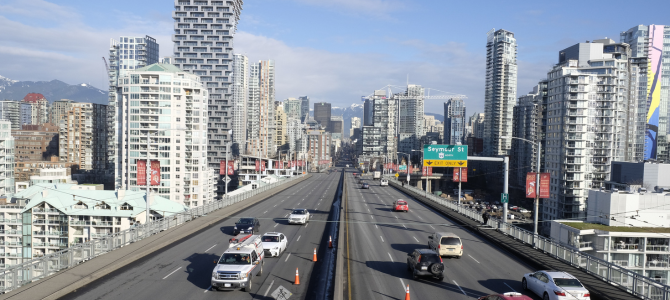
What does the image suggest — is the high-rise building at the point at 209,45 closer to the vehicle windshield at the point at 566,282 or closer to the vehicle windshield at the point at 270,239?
the vehicle windshield at the point at 270,239

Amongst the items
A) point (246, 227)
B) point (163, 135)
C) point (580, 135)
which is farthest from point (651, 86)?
point (246, 227)

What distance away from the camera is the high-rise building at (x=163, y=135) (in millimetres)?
112750

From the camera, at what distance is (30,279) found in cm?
1900

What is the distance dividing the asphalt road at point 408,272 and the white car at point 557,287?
79 centimetres

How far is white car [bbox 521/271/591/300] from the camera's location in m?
17.8

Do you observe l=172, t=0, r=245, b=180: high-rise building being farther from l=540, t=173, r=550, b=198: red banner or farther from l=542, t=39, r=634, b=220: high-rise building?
l=540, t=173, r=550, b=198: red banner

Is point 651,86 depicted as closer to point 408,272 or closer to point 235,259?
point 408,272

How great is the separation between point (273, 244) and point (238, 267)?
735 centimetres

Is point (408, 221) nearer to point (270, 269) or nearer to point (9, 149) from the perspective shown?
point (270, 269)

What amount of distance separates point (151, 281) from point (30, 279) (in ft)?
15.4

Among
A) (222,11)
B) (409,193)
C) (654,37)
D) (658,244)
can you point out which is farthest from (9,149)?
(654,37)

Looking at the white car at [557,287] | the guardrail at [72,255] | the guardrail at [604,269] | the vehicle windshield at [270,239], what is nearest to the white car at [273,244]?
the vehicle windshield at [270,239]

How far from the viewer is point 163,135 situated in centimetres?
11344

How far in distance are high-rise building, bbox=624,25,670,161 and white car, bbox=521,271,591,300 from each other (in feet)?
464
